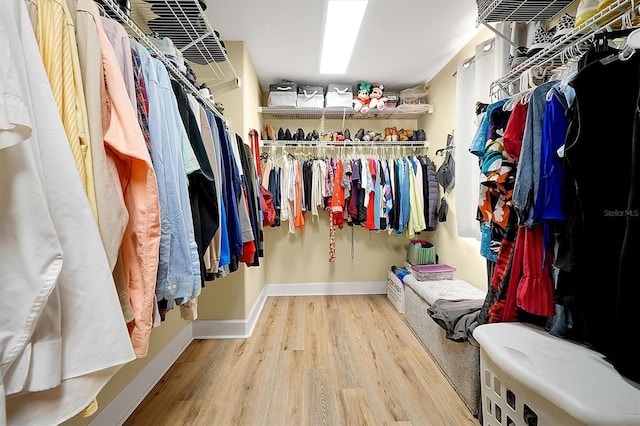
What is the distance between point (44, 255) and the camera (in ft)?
1.54

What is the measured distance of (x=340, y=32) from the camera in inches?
83.4

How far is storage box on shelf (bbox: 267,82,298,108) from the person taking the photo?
288 centimetres

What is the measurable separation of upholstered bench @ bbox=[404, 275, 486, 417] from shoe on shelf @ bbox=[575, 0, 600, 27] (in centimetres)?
146

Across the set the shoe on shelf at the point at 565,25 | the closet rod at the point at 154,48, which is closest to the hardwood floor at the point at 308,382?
the closet rod at the point at 154,48

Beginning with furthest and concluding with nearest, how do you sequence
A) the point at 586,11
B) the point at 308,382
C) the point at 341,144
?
the point at 341,144
the point at 308,382
the point at 586,11

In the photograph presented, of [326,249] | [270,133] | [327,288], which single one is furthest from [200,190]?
[327,288]

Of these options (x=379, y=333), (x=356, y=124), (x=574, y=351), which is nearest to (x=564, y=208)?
(x=574, y=351)

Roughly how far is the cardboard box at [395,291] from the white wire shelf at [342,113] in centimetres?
180

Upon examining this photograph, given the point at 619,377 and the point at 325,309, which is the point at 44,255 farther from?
the point at 325,309

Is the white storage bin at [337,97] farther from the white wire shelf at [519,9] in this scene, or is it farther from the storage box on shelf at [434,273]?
the storage box on shelf at [434,273]

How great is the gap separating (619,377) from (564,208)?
1.65ft

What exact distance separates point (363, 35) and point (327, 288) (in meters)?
2.63

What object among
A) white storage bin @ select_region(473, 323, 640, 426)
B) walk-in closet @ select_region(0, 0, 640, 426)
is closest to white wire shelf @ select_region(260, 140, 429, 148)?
walk-in closet @ select_region(0, 0, 640, 426)

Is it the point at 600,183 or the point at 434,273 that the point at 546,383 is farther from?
the point at 434,273
